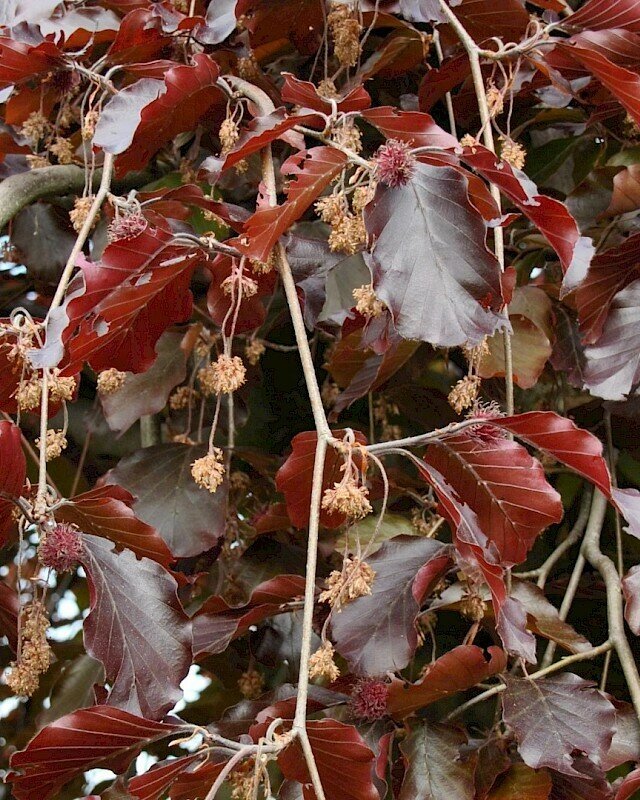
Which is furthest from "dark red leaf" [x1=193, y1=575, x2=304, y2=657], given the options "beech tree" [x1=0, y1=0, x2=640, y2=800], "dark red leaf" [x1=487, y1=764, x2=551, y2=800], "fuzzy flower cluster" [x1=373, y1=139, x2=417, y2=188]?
"fuzzy flower cluster" [x1=373, y1=139, x2=417, y2=188]

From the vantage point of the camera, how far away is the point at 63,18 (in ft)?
3.41

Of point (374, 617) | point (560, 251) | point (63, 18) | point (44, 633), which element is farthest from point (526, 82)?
point (44, 633)

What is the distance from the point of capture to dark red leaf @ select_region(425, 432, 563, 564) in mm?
783

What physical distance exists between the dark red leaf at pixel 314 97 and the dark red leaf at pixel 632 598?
409mm

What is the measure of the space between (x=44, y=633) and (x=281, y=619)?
1.21 feet

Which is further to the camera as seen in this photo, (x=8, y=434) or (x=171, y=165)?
(x=171, y=165)

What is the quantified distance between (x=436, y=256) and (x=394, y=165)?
2.7 inches

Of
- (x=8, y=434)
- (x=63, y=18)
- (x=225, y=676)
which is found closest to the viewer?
(x=8, y=434)

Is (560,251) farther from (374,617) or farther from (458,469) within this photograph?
(374,617)

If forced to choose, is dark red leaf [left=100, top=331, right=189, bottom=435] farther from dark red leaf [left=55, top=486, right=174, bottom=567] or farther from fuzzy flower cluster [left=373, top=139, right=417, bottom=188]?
fuzzy flower cluster [left=373, top=139, right=417, bottom=188]

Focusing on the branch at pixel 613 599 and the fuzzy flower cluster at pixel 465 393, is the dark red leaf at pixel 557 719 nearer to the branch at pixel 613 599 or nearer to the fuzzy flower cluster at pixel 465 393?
the branch at pixel 613 599

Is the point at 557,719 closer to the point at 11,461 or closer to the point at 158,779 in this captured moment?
the point at 158,779

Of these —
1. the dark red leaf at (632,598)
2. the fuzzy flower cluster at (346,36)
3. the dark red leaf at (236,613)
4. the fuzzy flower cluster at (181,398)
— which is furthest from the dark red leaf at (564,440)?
the fuzzy flower cluster at (181,398)

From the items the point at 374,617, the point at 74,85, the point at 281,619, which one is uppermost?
the point at 74,85
